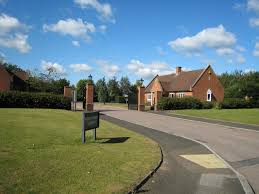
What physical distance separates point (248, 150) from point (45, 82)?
55741 mm

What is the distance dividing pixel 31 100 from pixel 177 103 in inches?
747

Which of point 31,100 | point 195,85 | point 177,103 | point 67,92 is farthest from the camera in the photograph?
point 195,85

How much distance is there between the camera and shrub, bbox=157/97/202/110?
44.9 metres

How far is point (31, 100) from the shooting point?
113 feet

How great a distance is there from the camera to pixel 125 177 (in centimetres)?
890

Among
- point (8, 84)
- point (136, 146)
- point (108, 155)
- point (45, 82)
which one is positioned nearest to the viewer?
point (108, 155)

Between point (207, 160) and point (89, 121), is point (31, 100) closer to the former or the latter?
point (89, 121)

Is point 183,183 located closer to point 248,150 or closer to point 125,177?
point 125,177

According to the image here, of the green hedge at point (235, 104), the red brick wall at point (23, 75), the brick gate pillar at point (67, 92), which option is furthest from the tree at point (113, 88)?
the brick gate pillar at point (67, 92)

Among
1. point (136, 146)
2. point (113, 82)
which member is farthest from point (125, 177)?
point (113, 82)

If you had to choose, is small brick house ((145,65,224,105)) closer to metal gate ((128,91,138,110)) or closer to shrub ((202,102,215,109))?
shrub ((202,102,215,109))

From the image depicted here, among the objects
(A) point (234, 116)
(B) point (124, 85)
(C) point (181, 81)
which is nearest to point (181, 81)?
(C) point (181, 81)

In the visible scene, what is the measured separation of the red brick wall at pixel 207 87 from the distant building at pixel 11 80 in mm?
30333

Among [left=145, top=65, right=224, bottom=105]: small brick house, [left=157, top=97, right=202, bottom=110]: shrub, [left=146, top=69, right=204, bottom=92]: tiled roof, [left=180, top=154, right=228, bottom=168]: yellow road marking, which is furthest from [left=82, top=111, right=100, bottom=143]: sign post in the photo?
[left=146, top=69, right=204, bottom=92]: tiled roof
